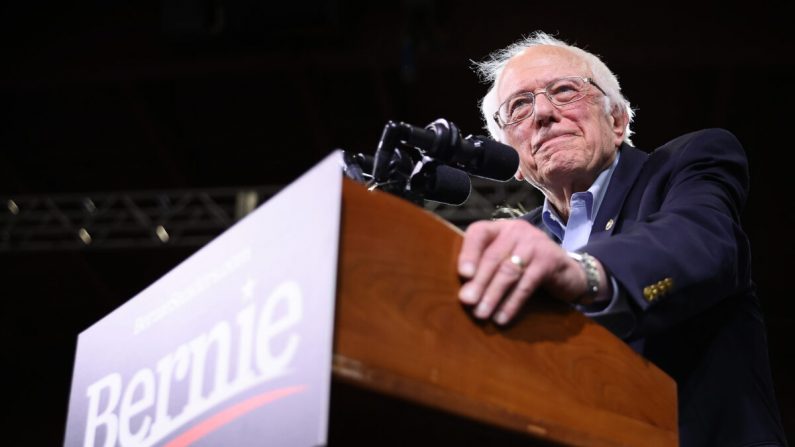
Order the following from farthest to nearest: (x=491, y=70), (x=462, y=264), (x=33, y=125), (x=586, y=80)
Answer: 1. (x=33, y=125)
2. (x=491, y=70)
3. (x=586, y=80)
4. (x=462, y=264)

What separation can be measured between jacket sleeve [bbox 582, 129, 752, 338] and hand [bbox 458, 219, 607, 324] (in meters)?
0.13

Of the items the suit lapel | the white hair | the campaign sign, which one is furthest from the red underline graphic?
the white hair

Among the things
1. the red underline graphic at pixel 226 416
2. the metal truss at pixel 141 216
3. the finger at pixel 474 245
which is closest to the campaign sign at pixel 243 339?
the red underline graphic at pixel 226 416

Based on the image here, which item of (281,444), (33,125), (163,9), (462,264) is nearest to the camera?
(281,444)

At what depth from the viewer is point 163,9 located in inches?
194

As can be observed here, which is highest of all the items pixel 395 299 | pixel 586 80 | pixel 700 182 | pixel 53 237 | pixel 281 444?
pixel 53 237

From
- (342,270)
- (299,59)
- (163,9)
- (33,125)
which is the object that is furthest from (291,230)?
(33,125)

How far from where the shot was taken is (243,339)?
3.20ft

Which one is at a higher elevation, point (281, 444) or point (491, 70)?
point (491, 70)

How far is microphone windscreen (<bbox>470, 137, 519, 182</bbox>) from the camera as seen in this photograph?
133 cm

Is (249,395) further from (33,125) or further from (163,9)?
(33,125)

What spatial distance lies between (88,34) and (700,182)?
476 centimetres

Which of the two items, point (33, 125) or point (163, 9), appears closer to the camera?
point (163, 9)

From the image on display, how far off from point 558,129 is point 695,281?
0.75 m
